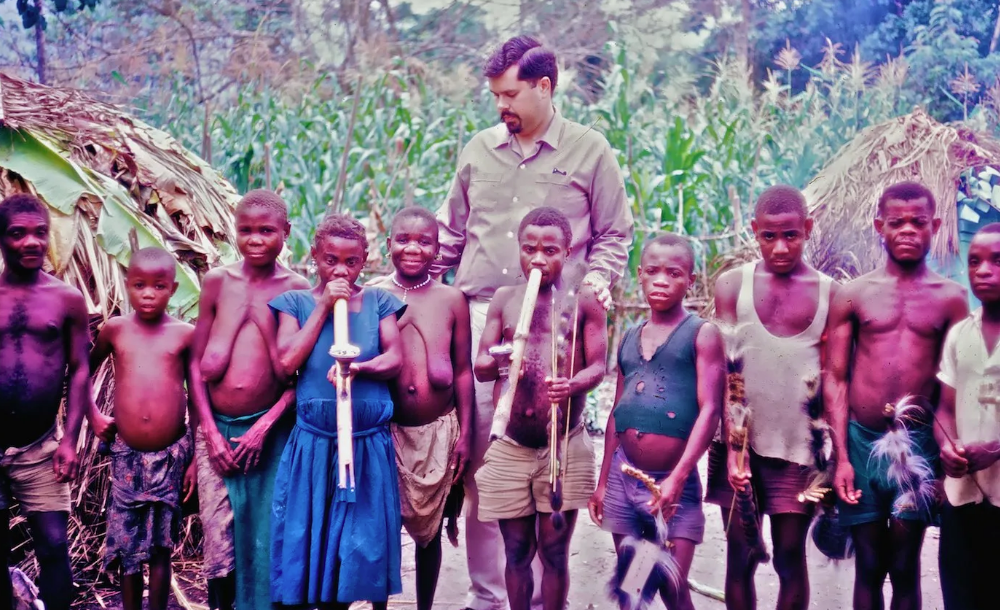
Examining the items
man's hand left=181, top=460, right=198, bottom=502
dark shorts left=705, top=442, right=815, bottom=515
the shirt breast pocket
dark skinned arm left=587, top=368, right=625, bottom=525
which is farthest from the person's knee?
the shirt breast pocket

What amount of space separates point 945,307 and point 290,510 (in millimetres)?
2292

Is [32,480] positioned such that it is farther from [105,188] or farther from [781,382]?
[781,382]

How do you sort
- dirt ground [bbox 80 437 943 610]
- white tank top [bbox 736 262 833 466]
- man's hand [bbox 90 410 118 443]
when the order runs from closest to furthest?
white tank top [bbox 736 262 833 466]
man's hand [bbox 90 410 118 443]
dirt ground [bbox 80 437 943 610]

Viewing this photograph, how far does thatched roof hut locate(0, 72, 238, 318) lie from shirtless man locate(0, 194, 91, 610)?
0.85 m

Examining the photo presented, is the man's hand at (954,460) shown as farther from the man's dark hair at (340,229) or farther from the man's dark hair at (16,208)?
the man's dark hair at (16,208)

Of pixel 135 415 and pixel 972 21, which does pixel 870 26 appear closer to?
pixel 972 21

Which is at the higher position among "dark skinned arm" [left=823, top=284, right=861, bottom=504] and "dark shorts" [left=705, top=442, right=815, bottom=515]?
"dark skinned arm" [left=823, top=284, right=861, bottom=504]

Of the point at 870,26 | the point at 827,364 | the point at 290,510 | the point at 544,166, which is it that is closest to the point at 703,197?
the point at 544,166

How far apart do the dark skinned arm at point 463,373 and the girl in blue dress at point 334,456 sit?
0.93 ft

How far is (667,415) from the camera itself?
3.49 meters

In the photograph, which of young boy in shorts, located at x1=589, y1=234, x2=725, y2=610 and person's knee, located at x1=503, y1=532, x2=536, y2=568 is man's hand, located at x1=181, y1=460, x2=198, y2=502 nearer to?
person's knee, located at x1=503, y1=532, x2=536, y2=568

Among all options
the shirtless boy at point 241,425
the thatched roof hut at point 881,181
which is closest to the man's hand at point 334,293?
the shirtless boy at point 241,425

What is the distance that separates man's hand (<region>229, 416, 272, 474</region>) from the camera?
3646 mm

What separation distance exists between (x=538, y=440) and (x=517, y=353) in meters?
0.42
